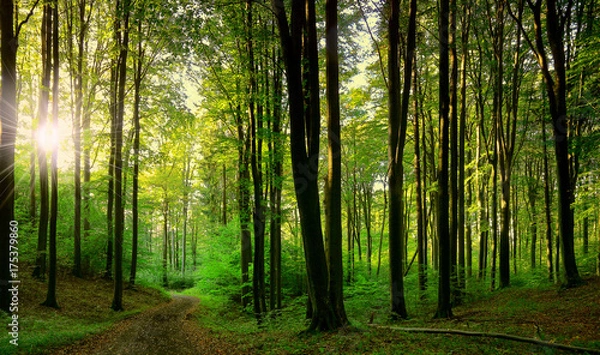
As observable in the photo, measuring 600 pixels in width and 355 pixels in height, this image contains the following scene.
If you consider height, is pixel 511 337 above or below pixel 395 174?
below

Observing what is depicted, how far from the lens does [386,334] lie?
7.44 meters

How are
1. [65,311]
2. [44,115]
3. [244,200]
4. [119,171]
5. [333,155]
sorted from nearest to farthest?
[333,155]
[65,311]
[44,115]
[119,171]
[244,200]

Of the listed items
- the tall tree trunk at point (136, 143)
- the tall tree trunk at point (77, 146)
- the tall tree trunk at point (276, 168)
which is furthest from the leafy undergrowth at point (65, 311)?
the tall tree trunk at point (276, 168)

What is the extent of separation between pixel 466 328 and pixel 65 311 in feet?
40.9

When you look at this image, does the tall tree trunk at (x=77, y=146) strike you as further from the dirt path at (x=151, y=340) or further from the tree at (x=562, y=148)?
the tree at (x=562, y=148)

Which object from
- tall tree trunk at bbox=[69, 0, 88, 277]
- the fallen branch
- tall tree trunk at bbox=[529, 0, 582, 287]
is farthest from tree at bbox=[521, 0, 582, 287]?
tall tree trunk at bbox=[69, 0, 88, 277]

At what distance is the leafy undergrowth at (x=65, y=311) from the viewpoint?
7650 millimetres

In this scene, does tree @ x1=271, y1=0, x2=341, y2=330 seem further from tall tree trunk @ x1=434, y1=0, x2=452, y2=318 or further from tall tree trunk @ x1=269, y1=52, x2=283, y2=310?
tall tree trunk @ x1=269, y1=52, x2=283, y2=310

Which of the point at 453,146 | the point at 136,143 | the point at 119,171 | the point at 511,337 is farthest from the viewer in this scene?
the point at 136,143

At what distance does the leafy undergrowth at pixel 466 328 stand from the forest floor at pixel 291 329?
0.02 meters

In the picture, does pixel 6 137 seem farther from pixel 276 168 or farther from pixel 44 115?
pixel 276 168

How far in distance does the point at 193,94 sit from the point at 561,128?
15.0 meters

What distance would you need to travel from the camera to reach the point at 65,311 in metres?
11.0

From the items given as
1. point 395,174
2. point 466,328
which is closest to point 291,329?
point 466,328
